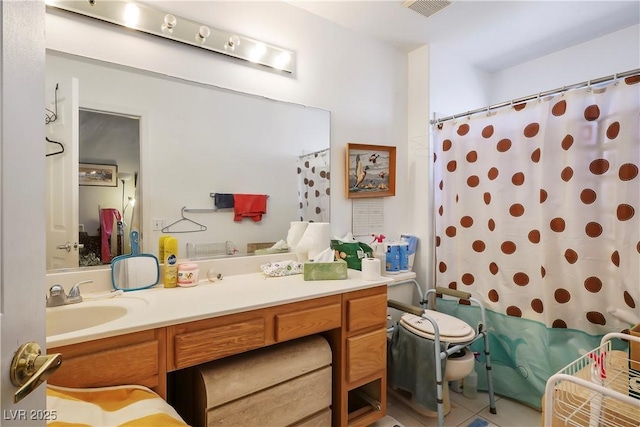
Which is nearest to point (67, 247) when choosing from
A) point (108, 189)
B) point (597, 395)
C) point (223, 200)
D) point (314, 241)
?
point (108, 189)

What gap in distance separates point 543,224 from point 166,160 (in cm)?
222

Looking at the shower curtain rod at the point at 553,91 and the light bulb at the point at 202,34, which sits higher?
the light bulb at the point at 202,34

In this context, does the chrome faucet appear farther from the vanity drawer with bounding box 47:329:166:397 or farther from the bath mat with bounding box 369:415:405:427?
the bath mat with bounding box 369:415:405:427

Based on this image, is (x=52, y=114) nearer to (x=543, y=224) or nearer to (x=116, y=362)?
(x=116, y=362)

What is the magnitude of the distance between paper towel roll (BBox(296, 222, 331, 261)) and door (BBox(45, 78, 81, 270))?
3.73ft

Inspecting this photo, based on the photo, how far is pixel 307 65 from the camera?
2.04 metres

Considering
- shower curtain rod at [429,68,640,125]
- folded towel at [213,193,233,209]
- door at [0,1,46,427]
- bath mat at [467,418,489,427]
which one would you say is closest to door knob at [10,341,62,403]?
door at [0,1,46,427]

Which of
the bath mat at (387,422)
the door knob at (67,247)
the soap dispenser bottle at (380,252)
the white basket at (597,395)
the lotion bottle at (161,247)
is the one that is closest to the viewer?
the white basket at (597,395)

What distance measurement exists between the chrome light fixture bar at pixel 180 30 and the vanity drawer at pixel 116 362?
141 centimetres

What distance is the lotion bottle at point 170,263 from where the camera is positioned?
4.93 feet

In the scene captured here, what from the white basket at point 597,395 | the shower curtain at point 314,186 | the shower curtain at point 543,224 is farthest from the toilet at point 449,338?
the shower curtain at point 314,186

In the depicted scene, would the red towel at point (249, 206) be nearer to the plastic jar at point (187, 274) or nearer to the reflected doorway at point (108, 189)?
the plastic jar at point (187, 274)

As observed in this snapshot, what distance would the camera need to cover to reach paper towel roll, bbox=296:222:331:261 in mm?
1916

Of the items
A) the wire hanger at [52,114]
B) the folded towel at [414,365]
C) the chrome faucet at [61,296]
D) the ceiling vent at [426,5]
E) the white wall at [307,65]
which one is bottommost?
the folded towel at [414,365]
